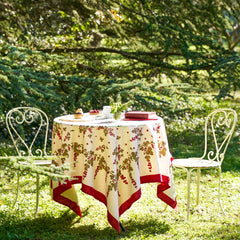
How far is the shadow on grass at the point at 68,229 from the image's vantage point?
12.4ft

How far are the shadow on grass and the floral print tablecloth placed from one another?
0.30 meters

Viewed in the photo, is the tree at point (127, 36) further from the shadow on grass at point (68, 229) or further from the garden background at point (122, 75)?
the shadow on grass at point (68, 229)

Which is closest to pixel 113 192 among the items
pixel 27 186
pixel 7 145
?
pixel 27 186

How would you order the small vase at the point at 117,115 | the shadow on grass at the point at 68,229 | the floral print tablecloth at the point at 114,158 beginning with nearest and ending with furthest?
the floral print tablecloth at the point at 114,158 → the shadow on grass at the point at 68,229 → the small vase at the point at 117,115

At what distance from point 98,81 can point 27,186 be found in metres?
2.51

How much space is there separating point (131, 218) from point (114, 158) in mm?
939

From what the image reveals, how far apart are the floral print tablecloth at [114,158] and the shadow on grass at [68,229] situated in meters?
0.30

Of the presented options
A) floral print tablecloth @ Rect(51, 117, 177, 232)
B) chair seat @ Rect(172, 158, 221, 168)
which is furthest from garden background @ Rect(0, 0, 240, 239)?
chair seat @ Rect(172, 158, 221, 168)

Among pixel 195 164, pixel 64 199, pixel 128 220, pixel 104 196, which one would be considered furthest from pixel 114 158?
pixel 195 164

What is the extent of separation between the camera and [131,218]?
425cm

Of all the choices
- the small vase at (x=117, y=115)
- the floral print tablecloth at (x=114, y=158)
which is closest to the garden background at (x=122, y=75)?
the floral print tablecloth at (x=114, y=158)

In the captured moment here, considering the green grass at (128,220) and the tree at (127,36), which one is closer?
the green grass at (128,220)

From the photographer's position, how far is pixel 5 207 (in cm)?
453

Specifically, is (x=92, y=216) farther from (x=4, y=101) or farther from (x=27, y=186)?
(x=4, y=101)
